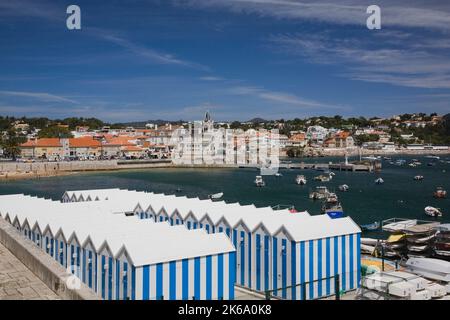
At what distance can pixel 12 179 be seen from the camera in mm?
55656

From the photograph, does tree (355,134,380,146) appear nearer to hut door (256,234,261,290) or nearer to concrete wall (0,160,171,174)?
concrete wall (0,160,171,174)

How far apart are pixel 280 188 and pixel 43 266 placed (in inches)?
1591

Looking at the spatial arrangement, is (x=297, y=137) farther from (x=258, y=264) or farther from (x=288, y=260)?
(x=288, y=260)

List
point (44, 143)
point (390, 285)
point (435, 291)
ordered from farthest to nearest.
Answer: point (44, 143) → point (435, 291) → point (390, 285)

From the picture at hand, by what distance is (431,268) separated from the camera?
886 cm

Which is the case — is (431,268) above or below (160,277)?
below

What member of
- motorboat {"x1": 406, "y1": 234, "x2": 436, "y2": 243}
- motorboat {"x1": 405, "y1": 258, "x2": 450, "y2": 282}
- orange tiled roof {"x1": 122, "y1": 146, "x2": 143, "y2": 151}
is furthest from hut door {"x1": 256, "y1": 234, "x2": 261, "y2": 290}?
orange tiled roof {"x1": 122, "y1": 146, "x2": 143, "y2": 151}

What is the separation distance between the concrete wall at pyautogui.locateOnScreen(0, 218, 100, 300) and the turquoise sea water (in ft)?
70.6

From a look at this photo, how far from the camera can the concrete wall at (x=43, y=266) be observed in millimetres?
5363

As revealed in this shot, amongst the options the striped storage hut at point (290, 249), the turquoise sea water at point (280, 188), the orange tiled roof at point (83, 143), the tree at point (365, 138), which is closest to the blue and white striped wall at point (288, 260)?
the striped storage hut at point (290, 249)

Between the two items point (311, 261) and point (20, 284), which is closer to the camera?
point (20, 284)

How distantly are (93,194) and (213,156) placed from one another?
68.5 metres

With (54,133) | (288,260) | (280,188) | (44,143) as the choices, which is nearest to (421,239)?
(288,260)

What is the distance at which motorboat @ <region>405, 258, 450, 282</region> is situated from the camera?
8.56m
